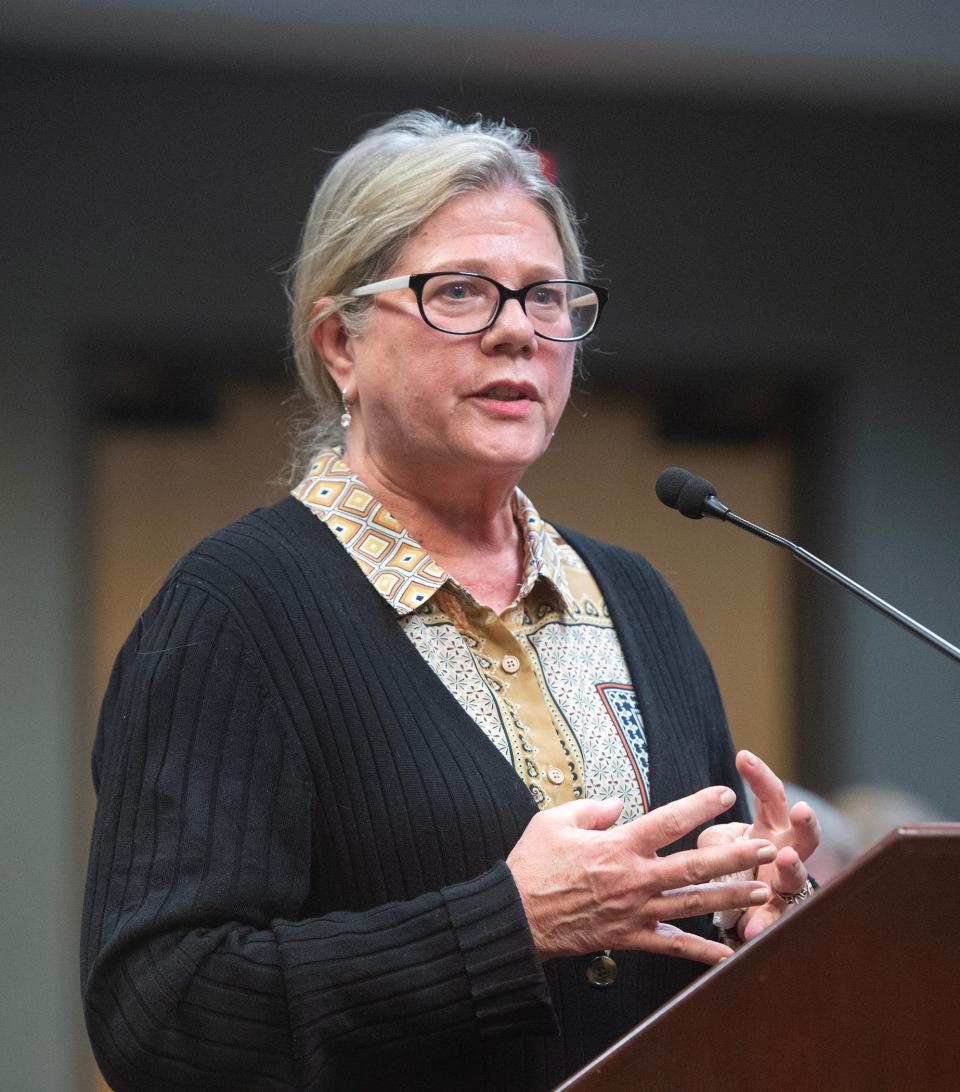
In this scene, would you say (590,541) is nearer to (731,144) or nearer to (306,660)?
(306,660)

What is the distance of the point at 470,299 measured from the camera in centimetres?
158

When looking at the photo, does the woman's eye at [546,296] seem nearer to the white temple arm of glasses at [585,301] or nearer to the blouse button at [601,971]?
the white temple arm of glasses at [585,301]

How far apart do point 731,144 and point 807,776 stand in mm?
1797

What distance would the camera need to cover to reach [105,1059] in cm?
134

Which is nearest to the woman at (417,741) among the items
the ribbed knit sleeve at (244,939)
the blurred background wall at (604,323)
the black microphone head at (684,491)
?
the ribbed knit sleeve at (244,939)

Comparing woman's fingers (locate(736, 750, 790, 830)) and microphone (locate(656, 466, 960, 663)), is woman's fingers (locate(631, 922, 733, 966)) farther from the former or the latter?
microphone (locate(656, 466, 960, 663))

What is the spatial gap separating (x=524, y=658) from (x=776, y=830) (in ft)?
0.99

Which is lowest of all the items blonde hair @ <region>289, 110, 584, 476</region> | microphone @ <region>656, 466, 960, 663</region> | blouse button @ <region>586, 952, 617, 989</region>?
blouse button @ <region>586, 952, 617, 989</region>

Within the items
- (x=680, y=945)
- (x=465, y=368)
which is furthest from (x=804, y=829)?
(x=465, y=368)

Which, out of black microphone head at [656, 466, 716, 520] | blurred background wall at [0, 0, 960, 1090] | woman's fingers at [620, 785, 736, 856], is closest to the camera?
woman's fingers at [620, 785, 736, 856]

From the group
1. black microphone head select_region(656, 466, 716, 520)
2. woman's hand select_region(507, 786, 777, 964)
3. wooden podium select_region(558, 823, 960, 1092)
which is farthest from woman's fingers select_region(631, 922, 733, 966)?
black microphone head select_region(656, 466, 716, 520)

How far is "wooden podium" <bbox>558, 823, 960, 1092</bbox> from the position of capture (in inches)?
39.0

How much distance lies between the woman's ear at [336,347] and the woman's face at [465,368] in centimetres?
3

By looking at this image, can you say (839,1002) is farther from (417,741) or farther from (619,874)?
(417,741)
